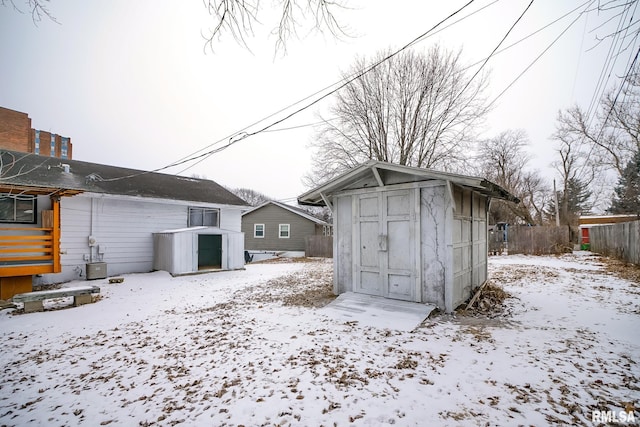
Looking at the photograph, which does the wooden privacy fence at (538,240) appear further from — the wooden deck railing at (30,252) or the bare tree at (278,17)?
the wooden deck railing at (30,252)

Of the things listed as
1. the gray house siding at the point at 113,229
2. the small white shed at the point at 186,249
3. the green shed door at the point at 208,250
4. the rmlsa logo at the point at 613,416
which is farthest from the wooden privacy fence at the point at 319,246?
the rmlsa logo at the point at 613,416

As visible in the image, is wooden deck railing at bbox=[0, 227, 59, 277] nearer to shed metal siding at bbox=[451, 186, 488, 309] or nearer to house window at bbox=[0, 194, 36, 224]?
house window at bbox=[0, 194, 36, 224]

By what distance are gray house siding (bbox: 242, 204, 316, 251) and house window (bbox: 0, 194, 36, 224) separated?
14.8 m

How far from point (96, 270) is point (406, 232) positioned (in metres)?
11.1

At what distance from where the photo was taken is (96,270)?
10.1 meters

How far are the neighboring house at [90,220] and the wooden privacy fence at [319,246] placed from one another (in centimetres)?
803

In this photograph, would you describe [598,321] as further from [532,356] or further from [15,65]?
[15,65]

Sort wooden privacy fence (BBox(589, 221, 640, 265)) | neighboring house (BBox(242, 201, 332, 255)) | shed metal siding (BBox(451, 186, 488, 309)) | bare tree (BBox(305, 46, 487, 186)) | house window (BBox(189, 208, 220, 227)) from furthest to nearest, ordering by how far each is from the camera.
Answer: neighboring house (BBox(242, 201, 332, 255)) < bare tree (BBox(305, 46, 487, 186)) < house window (BBox(189, 208, 220, 227)) < wooden privacy fence (BBox(589, 221, 640, 265)) < shed metal siding (BBox(451, 186, 488, 309))

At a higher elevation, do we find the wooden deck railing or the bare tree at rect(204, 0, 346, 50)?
the bare tree at rect(204, 0, 346, 50)

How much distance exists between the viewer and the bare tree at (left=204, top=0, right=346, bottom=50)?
274 cm

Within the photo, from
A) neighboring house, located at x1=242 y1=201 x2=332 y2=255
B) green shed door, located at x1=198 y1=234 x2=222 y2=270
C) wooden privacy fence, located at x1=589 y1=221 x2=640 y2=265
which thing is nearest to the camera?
wooden privacy fence, located at x1=589 y1=221 x2=640 y2=265

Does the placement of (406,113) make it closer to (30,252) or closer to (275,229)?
(275,229)

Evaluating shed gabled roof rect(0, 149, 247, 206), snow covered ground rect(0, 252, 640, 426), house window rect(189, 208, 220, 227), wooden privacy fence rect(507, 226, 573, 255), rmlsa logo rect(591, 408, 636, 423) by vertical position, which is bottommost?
snow covered ground rect(0, 252, 640, 426)

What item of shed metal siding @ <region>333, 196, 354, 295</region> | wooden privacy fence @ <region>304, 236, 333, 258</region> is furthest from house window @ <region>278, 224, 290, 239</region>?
shed metal siding @ <region>333, 196, 354, 295</region>
